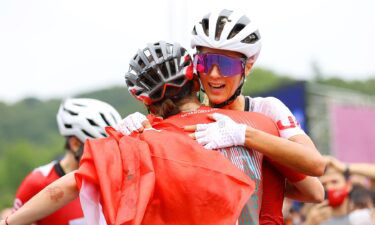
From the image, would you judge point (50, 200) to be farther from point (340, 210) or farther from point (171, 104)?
point (340, 210)

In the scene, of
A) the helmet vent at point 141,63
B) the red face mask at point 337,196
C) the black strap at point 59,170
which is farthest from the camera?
the red face mask at point 337,196

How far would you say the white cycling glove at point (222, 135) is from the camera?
471 centimetres

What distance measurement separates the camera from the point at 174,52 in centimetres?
511

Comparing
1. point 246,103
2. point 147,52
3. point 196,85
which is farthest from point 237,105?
point 147,52

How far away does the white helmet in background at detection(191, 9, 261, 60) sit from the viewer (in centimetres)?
519

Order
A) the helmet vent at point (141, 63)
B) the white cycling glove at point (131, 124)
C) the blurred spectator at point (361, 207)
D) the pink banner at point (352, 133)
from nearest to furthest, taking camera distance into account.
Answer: the white cycling glove at point (131, 124) < the helmet vent at point (141, 63) < the blurred spectator at point (361, 207) < the pink banner at point (352, 133)

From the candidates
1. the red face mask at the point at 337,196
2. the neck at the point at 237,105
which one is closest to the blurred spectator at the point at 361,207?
the red face mask at the point at 337,196

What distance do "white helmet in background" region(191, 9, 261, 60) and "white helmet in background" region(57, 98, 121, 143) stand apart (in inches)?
95.6

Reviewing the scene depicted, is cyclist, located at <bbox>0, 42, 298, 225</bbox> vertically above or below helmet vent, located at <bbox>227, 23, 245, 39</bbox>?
below

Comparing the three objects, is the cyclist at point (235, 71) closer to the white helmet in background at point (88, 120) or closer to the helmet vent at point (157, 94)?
the helmet vent at point (157, 94)

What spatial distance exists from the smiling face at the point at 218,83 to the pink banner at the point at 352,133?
1559cm

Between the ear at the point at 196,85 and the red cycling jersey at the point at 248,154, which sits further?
the ear at the point at 196,85

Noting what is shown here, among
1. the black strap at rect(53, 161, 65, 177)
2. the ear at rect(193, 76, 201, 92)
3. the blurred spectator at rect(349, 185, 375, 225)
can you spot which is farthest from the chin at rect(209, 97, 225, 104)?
the blurred spectator at rect(349, 185, 375, 225)

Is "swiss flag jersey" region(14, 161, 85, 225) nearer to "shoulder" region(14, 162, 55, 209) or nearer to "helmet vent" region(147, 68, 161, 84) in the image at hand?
"shoulder" region(14, 162, 55, 209)
